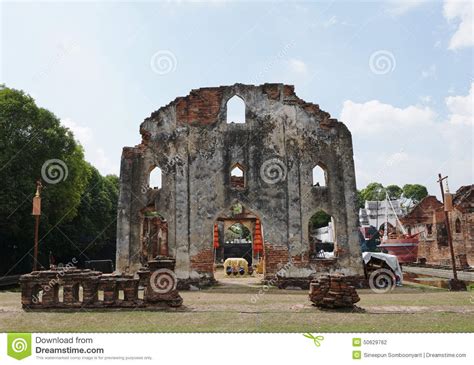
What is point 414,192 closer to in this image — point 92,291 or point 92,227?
point 92,227

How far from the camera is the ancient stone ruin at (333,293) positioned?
922 cm

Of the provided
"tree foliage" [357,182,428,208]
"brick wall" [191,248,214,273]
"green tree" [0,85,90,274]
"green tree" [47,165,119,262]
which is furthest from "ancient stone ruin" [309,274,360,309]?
"tree foliage" [357,182,428,208]

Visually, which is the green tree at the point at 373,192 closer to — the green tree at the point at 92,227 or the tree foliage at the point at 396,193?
the tree foliage at the point at 396,193

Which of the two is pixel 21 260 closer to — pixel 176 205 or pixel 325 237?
pixel 176 205

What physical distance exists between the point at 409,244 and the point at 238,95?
18032 mm

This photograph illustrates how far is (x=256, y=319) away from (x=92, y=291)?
379 centimetres

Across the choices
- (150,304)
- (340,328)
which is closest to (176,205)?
(150,304)

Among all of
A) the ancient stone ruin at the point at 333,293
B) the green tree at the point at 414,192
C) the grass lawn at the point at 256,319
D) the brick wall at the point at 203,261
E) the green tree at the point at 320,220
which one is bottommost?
the grass lawn at the point at 256,319

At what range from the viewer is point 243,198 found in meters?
15.8

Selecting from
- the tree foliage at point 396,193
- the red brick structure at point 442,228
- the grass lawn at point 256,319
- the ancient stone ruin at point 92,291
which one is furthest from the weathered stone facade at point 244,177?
the tree foliage at point 396,193

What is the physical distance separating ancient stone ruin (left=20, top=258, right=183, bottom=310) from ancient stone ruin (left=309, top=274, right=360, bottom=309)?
2984mm

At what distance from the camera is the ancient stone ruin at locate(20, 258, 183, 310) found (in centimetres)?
941

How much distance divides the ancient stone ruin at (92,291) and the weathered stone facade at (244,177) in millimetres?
5878

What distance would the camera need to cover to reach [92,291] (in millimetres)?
9508
